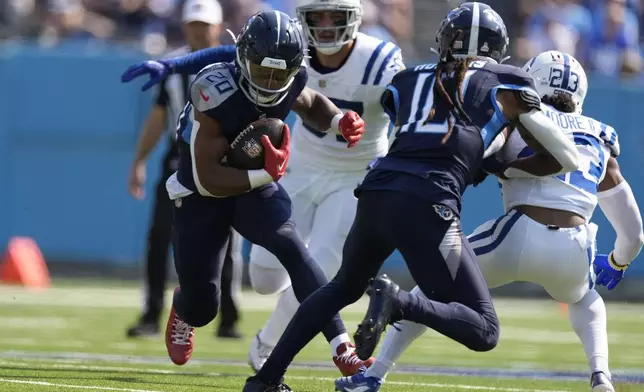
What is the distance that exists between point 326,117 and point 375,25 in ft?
25.1

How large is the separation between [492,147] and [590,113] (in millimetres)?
7471

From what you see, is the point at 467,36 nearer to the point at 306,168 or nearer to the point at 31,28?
the point at 306,168

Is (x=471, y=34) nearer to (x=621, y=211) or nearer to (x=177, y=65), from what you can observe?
(x=621, y=211)

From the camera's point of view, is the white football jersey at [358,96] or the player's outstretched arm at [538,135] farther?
the white football jersey at [358,96]

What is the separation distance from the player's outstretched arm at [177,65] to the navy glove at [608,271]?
1906 mm

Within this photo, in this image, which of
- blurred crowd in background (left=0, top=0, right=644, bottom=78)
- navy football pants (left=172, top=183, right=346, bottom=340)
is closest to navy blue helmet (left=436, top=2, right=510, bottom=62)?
navy football pants (left=172, top=183, right=346, bottom=340)

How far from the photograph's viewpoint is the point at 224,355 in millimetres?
7258

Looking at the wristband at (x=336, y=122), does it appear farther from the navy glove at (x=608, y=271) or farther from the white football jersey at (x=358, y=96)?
the navy glove at (x=608, y=271)

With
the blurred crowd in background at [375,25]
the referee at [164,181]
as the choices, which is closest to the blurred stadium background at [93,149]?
the blurred crowd in background at [375,25]

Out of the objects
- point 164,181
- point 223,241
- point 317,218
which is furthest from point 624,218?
point 164,181

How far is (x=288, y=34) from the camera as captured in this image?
5078 mm

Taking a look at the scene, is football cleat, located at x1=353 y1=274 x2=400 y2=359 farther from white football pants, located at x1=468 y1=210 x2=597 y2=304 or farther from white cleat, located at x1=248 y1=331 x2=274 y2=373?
white cleat, located at x1=248 y1=331 x2=274 y2=373

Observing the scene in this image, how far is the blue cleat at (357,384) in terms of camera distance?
A: 15.5 ft

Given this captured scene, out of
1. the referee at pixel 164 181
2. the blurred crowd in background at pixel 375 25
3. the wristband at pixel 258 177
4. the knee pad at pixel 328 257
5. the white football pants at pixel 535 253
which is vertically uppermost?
the wristband at pixel 258 177
